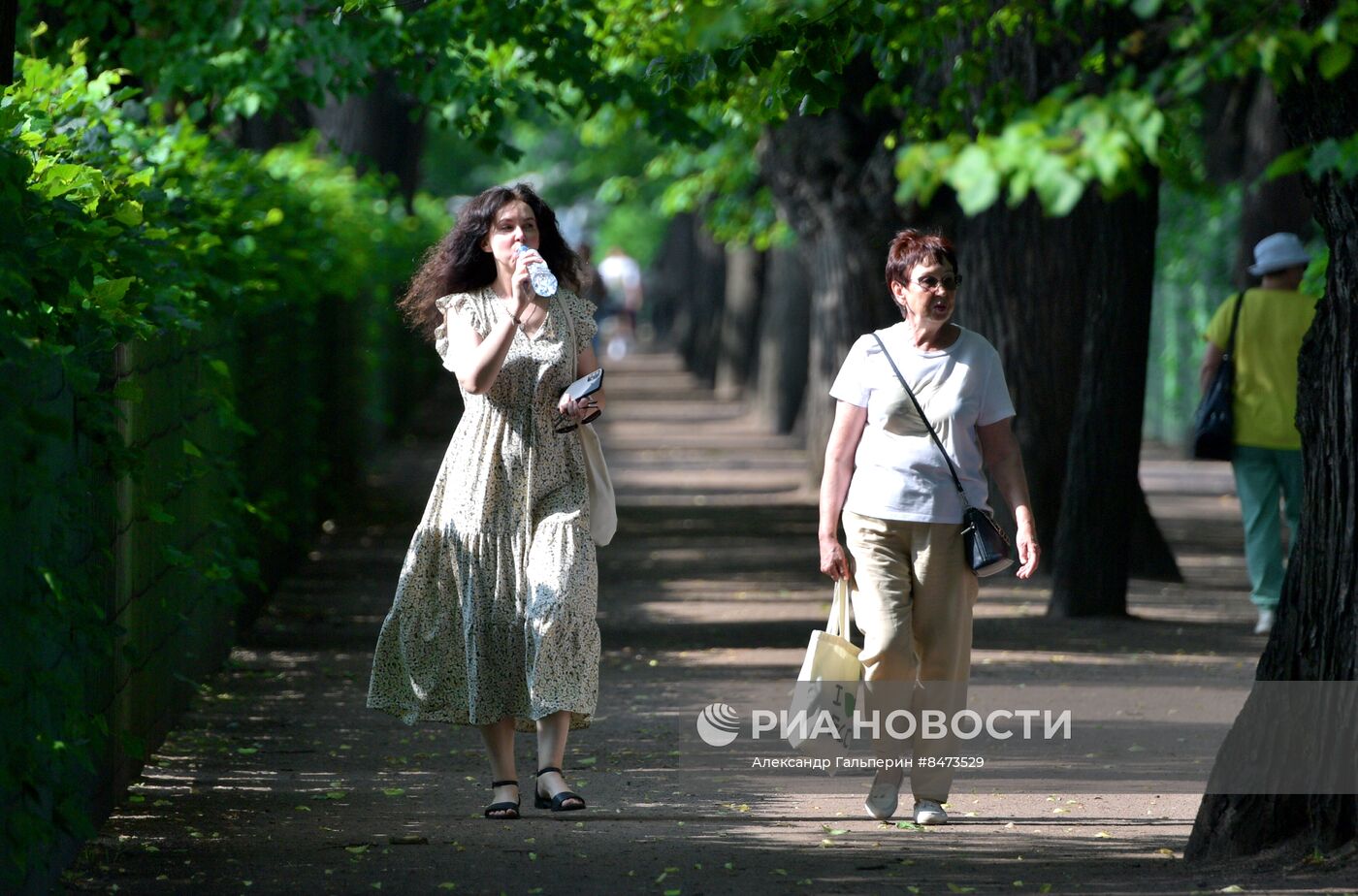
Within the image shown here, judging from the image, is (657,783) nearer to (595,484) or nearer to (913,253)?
(595,484)

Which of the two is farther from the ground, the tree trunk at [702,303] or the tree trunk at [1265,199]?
the tree trunk at [1265,199]

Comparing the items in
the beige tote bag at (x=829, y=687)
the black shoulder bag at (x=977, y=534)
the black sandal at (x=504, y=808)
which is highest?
the black shoulder bag at (x=977, y=534)

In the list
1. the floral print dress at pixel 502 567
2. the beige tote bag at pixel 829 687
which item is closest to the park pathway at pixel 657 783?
the beige tote bag at pixel 829 687

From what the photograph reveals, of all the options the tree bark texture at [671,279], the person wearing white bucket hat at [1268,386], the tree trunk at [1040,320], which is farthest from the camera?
the tree bark texture at [671,279]

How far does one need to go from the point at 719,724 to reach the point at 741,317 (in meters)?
23.8

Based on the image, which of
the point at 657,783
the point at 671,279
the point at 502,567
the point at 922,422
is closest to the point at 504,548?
the point at 502,567

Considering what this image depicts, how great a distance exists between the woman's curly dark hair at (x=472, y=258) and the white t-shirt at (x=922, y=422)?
1.01 meters

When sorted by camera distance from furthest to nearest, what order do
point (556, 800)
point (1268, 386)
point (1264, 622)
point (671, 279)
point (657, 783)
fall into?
point (671, 279) < point (1264, 622) < point (1268, 386) < point (657, 783) < point (556, 800)

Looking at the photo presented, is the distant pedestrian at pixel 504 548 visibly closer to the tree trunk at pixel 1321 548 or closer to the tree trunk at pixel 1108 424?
the tree trunk at pixel 1321 548

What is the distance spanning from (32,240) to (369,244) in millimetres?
12618

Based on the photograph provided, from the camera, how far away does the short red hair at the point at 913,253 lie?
6.38 meters

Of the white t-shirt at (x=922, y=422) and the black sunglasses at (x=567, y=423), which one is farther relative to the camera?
the black sunglasses at (x=567, y=423)

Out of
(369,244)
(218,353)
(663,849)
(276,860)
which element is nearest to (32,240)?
(276,860)

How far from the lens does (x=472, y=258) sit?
6.62 m
